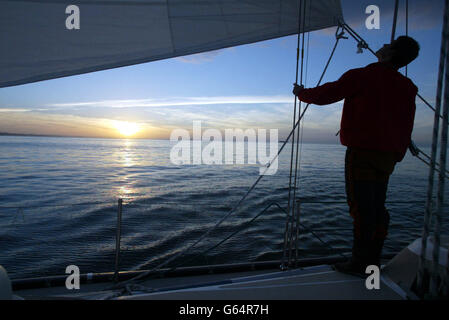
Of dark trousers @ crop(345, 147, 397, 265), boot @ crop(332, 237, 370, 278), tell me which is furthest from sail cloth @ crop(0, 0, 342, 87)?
boot @ crop(332, 237, 370, 278)

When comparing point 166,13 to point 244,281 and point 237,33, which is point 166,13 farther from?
point 244,281

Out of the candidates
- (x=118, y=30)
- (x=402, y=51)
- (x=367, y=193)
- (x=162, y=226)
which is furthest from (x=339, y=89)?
(x=162, y=226)

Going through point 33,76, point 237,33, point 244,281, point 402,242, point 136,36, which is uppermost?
point 237,33

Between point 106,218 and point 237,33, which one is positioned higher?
point 237,33

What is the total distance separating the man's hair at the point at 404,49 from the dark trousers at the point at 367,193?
22.1 inches

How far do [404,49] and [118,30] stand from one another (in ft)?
5.82

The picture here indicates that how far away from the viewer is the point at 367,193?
1.58 metres

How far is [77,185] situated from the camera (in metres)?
11.7

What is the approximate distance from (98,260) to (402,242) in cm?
639

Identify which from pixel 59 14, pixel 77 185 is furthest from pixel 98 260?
pixel 77 185

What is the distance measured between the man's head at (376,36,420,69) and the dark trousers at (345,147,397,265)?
0.55 m

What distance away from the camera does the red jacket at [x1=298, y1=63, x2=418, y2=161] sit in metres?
1.52

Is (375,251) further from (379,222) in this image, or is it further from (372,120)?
(372,120)

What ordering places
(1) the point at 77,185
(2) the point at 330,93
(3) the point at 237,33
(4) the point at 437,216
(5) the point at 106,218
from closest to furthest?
(4) the point at 437,216
(2) the point at 330,93
(3) the point at 237,33
(5) the point at 106,218
(1) the point at 77,185
